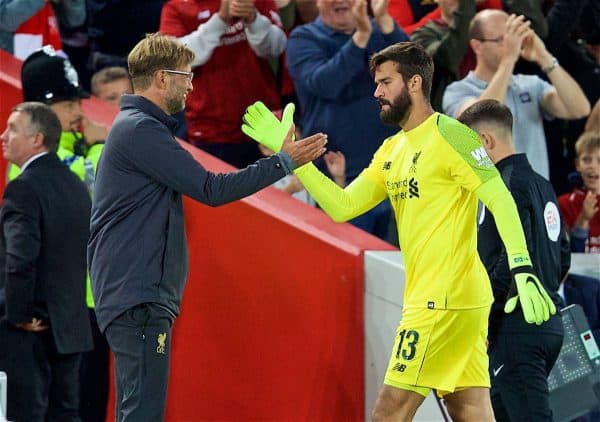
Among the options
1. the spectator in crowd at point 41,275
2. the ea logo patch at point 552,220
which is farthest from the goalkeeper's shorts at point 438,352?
the spectator in crowd at point 41,275

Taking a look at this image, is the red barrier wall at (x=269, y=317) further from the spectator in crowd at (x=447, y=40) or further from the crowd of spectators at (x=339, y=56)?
the spectator in crowd at (x=447, y=40)

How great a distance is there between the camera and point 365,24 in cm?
780

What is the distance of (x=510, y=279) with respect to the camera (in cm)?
613

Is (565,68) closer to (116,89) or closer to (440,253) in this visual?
(116,89)

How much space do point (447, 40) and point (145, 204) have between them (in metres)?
3.55

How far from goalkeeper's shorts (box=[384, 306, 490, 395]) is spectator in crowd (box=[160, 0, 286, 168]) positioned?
3.19 meters

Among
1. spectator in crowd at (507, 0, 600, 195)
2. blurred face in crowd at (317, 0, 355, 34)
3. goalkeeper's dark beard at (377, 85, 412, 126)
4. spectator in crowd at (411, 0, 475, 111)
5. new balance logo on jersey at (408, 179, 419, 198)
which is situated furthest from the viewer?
spectator in crowd at (507, 0, 600, 195)

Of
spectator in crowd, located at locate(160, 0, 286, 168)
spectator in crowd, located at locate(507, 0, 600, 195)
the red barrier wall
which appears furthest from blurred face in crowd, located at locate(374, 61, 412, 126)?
spectator in crowd, located at locate(507, 0, 600, 195)

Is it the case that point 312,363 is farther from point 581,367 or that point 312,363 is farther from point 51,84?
point 51,84

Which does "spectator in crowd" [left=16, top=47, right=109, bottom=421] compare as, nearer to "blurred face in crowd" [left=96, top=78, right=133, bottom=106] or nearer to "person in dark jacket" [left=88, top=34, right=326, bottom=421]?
"blurred face in crowd" [left=96, top=78, right=133, bottom=106]

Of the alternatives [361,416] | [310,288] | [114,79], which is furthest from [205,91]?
[361,416]

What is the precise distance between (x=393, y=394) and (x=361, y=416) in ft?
5.53

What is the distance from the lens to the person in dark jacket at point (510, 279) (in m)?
6.09

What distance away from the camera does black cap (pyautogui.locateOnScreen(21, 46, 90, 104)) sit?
24.7 feet
